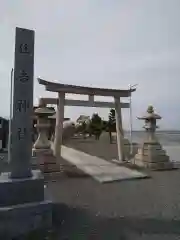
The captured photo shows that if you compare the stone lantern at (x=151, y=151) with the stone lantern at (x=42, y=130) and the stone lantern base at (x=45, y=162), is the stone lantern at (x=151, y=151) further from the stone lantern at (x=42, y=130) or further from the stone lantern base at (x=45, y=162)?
the stone lantern at (x=42, y=130)

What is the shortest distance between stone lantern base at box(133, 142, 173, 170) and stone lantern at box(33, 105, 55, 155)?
399cm

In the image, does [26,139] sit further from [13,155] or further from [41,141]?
[41,141]

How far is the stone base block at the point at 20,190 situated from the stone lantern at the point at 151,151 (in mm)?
6589

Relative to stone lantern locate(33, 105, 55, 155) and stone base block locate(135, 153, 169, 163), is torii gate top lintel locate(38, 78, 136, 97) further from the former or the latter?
stone base block locate(135, 153, 169, 163)

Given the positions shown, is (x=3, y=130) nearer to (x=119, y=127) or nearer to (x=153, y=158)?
(x=119, y=127)

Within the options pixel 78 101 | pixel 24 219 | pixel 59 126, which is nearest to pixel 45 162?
pixel 59 126

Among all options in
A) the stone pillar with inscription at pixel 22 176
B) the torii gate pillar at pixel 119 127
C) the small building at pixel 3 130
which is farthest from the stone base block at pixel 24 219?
the small building at pixel 3 130

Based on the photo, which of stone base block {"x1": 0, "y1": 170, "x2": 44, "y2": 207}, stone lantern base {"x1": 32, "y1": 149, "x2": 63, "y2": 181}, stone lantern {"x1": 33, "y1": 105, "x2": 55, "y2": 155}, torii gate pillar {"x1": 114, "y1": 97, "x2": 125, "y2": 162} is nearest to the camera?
stone base block {"x1": 0, "y1": 170, "x2": 44, "y2": 207}

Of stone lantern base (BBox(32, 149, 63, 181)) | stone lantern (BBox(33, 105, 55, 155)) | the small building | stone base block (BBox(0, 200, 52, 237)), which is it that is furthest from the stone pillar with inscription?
the small building

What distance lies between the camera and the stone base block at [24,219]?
3.57m

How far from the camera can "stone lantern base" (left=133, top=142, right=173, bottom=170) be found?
9.67 meters

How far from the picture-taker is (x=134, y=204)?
16.7 feet

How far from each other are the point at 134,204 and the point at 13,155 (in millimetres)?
2740

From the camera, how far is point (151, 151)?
32.5 feet
